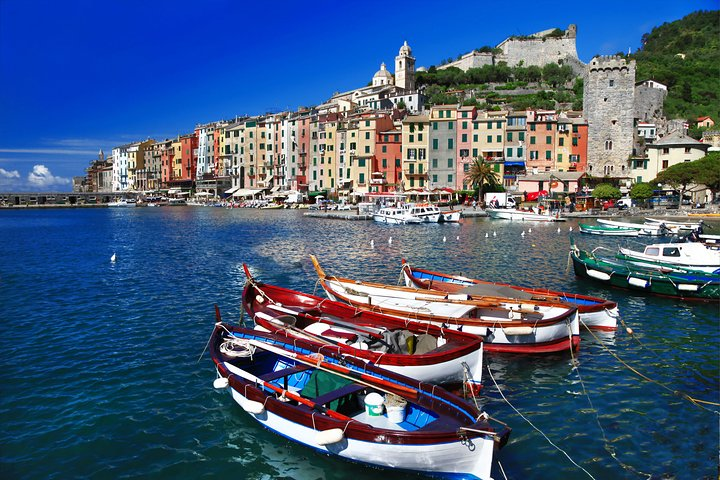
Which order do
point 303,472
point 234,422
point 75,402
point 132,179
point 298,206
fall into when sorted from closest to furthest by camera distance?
point 303,472, point 234,422, point 75,402, point 298,206, point 132,179

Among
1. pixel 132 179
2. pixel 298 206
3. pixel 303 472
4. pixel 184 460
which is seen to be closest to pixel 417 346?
pixel 303 472

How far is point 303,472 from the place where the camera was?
9.69m

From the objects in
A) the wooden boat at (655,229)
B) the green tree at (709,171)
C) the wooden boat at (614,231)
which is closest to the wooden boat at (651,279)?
the wooden boat at (614,231)

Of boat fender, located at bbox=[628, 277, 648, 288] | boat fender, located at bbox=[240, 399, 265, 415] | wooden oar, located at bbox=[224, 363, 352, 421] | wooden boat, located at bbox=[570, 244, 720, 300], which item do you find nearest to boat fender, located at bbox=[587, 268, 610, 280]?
wooden boat, located at bbox=[570, 244, 720, 300]

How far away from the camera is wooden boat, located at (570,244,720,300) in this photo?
2203 cm

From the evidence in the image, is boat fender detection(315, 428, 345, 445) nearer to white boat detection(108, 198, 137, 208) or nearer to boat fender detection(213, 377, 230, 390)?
boat fender detection(213, 377, 230, 390)

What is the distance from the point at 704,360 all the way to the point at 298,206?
84296 millimetres

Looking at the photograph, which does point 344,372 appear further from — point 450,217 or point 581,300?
point 450,217

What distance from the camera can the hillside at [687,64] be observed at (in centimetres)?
10412

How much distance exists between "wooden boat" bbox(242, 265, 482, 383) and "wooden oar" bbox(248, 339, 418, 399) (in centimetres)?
53

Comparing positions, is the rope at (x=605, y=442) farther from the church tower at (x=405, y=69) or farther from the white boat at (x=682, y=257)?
the church tower at (x=405, y=69)

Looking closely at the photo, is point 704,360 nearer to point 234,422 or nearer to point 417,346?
point 417,346

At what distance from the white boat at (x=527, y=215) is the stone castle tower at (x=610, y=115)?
20378mm

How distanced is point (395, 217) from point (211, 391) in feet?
160
